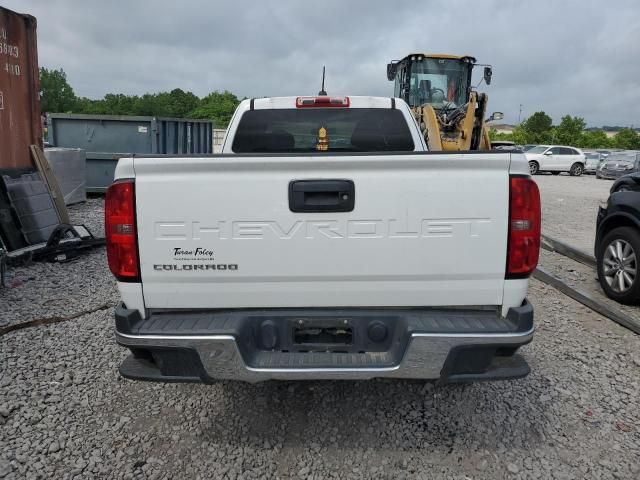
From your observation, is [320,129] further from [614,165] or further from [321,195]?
[614,165]

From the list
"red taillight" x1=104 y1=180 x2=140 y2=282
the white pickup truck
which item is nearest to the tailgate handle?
the white pickup truck

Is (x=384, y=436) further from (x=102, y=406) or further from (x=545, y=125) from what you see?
(x=545, y=125)

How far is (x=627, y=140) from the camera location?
52.8 meters

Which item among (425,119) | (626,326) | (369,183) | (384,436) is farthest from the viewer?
(425,119)

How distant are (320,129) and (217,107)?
259ft

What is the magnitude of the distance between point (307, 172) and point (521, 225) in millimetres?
1111

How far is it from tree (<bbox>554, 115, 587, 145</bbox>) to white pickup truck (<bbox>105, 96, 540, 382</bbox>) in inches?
2122

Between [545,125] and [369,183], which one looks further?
[545,125]

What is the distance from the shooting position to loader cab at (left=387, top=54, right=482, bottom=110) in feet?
45.5

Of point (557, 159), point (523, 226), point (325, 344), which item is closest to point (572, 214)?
point (523, 226)

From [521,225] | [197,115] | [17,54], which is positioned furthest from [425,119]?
[197,115]

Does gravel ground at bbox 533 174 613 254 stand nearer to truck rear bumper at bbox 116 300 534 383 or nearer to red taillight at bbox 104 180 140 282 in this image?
truck rear bumper at bbox 116 300 534 383

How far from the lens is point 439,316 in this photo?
2639 millimetres

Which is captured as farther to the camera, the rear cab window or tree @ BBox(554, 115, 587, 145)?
tree @ BBox(554, 115, 587, 145)
